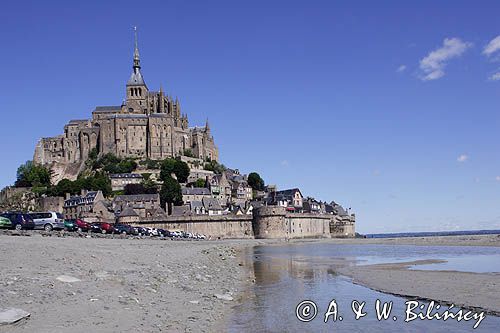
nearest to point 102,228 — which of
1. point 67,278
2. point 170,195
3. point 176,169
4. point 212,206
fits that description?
point 67,278

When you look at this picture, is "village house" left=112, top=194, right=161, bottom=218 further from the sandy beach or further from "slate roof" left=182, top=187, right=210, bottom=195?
the sandy beach

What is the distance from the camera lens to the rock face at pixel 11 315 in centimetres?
932

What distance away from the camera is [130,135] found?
5591 inches

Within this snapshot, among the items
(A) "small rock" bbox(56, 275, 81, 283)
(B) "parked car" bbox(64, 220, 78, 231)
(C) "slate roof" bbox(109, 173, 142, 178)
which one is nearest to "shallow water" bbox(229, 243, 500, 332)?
(A) "small rock" bbox(56, 275, 81, 283)

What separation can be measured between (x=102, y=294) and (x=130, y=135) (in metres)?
132

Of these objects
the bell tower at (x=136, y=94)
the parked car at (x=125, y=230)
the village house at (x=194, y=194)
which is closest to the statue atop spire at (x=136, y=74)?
the bell tower at (x=136, y=94)

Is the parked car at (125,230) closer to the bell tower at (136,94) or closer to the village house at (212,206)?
the village house at (212,206)

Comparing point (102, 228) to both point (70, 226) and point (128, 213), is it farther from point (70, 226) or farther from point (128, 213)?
point (128, 213)

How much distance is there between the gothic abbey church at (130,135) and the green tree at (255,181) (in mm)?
14937

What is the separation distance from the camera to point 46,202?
364 ft

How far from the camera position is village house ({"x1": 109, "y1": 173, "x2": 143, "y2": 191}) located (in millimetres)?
124125

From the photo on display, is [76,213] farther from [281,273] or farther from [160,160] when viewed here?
[281,273]

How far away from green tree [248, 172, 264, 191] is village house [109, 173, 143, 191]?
34602mm

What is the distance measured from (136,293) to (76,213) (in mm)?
95243
